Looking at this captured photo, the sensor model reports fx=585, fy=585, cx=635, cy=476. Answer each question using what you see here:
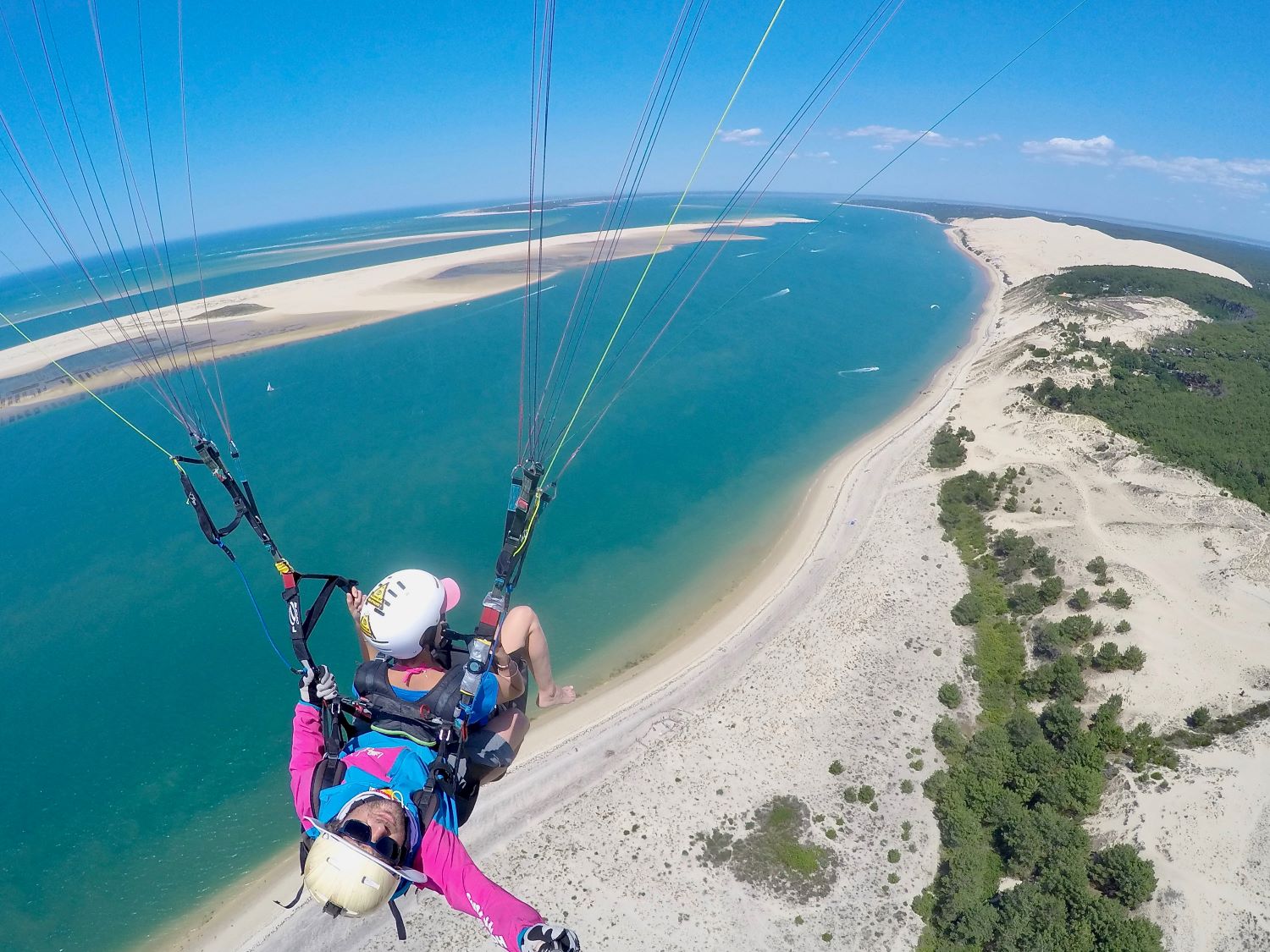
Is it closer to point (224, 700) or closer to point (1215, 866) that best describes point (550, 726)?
point (224, 700)

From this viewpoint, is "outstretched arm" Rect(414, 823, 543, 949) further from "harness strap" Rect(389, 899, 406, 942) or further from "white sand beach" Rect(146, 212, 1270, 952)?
"white sand beach" Rect(146, 212, 1270, 952)

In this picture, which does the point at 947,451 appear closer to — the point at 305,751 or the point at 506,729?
the point at 506,729

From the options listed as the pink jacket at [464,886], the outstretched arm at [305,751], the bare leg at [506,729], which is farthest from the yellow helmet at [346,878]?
the bare leg at [506,729]

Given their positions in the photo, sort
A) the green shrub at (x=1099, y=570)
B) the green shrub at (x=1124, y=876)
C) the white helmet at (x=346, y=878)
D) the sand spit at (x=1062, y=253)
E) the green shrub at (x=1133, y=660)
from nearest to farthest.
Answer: the white helmet at (x=346, y=878)
the green shrub at (x=1124, y=876)
the green shrub at (x=1133, y=660)
the green shrub at (x=1099, y=570)
the sand spit at (x=1062, y=253)

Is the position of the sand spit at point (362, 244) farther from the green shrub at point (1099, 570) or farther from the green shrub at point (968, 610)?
the green shrub at point (1099, 570)

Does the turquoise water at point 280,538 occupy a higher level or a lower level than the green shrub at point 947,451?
lower

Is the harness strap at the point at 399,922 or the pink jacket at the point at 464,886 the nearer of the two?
the harness strap at the point at 399,922

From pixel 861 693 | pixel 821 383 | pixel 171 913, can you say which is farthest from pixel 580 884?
pixel 821 383

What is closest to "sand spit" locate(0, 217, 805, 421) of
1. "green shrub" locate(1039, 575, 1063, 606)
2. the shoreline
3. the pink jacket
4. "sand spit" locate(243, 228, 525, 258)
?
the shoreline
